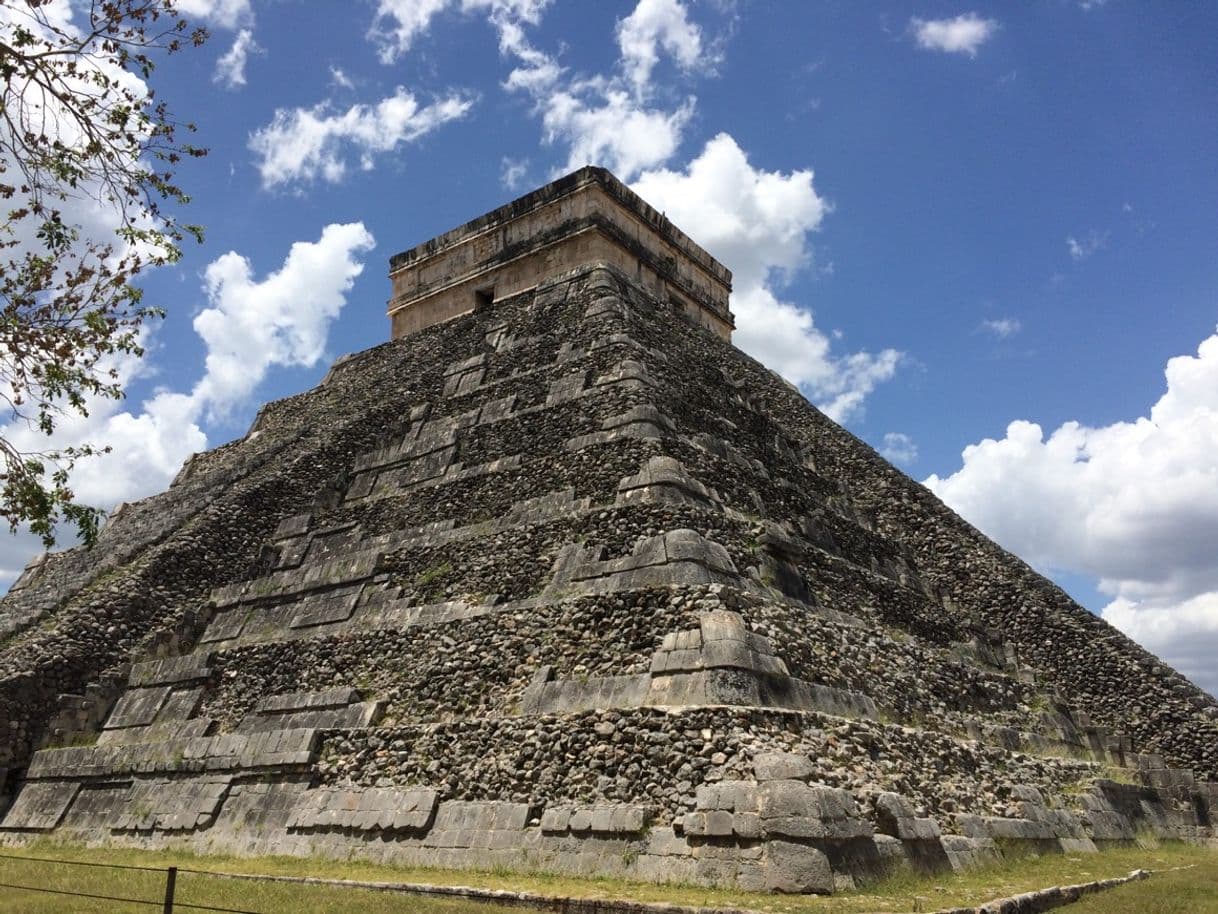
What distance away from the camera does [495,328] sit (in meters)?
17.1

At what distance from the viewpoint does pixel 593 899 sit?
682 cm

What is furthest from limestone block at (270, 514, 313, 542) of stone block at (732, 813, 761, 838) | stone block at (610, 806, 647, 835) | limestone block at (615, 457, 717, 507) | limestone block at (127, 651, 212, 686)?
stone block at (732, 813, 761, 838)

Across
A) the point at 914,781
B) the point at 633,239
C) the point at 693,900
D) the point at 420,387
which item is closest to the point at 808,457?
the point at 633,239

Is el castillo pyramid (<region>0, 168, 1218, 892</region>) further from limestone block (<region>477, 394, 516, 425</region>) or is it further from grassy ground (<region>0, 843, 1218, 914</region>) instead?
grassy ground (<region>0, 843, 1218, 914</region>)

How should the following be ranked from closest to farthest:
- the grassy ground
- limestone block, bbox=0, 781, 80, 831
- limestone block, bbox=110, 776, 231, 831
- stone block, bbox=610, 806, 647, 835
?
the grassy ground, stone block, bbox=610, 806, 647, 835, limestone block, bbox=110, 776, 231, 831, limestone block, bbox=0, 781, 80, 831

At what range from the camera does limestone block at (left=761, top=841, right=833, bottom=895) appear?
691 centimetres

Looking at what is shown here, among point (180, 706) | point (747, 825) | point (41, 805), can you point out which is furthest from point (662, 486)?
point (41, 805)

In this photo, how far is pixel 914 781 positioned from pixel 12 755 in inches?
415

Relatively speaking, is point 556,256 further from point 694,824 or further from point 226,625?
point 694,824

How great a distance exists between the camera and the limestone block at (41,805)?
11.6 meters

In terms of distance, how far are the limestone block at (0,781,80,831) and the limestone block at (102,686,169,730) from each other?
2.92ft

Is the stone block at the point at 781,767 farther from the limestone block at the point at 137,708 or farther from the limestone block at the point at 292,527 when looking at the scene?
the limestone block at the point at 292,527

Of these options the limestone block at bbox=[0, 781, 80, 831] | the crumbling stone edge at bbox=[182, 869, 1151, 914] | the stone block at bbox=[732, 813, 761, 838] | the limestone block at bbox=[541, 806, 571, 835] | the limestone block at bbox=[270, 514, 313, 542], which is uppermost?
the limestone block at bbox=[270, 514, 313, 542]

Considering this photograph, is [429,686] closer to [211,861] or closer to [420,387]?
[211,861]
